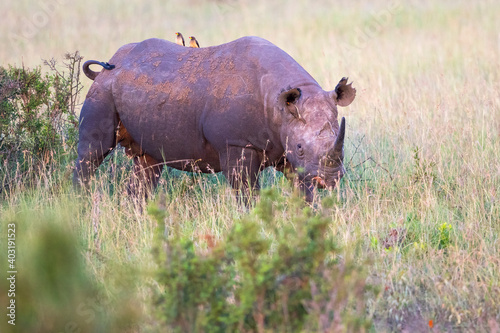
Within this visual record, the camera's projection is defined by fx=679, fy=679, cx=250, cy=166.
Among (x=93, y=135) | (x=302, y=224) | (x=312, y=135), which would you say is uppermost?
(x=93, y=135)

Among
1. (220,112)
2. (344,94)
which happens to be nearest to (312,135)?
(344,94)

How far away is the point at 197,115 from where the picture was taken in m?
6.54

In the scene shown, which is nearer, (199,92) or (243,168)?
(243,168)

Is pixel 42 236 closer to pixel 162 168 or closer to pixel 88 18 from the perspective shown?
pixel 162 168

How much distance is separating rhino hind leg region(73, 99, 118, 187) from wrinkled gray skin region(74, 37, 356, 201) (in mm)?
10

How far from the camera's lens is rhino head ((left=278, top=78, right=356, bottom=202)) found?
18.7ft

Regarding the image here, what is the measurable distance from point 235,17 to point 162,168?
11.5 meters

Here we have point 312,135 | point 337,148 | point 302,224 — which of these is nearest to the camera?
point 302,224

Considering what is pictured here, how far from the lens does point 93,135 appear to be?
702 centimetres

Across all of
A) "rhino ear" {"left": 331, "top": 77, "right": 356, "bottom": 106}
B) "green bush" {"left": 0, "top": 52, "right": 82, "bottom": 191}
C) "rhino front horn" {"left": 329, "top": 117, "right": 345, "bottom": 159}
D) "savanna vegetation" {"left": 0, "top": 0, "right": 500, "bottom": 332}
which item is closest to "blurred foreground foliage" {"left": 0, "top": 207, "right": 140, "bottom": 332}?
"savanna vegetation" {"left": 0, "top": 0, "right": 500, "bottom": 332}

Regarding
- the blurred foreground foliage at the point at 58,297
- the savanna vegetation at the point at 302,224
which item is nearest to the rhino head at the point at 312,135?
the savanna vegetation at the point at 302,224

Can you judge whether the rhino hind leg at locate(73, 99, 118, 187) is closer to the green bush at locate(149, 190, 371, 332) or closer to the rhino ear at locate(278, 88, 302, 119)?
the rhino ear at locate(278, 88, 302, 119)

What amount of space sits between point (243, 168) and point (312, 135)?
0.82 meters

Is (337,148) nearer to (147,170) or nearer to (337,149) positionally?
(337,149)
